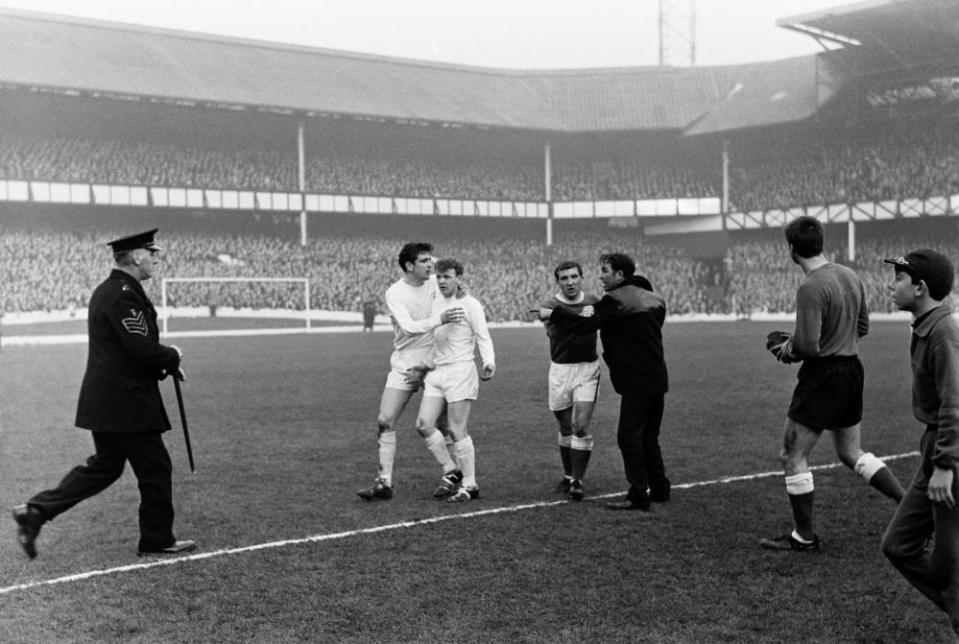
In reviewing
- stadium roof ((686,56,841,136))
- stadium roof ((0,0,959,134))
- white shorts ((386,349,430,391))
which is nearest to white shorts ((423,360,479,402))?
white shorts ((386,349,430,391))

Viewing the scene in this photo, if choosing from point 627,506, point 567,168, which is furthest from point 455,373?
point 567,168

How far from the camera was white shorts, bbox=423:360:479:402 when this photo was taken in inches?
324

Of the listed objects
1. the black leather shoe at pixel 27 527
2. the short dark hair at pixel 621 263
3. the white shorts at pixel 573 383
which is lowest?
the black leather shoe at pixel 27 527

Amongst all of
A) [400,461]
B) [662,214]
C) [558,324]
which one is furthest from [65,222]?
[558,324]

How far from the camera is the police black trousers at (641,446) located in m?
7.66

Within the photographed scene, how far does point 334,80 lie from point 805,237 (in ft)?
166

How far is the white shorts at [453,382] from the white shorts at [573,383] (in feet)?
2.22

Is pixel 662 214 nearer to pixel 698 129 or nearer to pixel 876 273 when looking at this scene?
pixel 698 129

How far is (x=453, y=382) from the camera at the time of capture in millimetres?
8258

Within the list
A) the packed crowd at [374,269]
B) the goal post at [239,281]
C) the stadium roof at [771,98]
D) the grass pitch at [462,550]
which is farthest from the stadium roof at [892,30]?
the grass pitch at [462,550]

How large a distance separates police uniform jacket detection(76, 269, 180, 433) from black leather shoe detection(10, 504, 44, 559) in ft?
2.12

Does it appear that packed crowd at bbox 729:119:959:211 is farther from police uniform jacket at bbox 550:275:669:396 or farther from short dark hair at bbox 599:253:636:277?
police uniform jacket at bbox 550:275:669:396

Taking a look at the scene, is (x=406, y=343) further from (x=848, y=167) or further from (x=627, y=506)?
(x=848, y=167)

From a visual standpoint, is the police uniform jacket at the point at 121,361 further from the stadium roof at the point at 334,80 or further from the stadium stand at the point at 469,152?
the stadium roof at the point at 334,80
